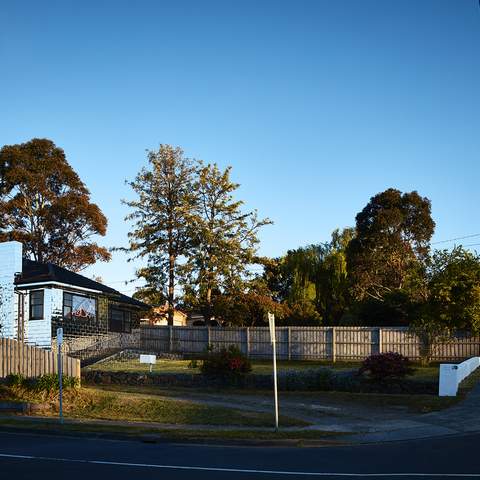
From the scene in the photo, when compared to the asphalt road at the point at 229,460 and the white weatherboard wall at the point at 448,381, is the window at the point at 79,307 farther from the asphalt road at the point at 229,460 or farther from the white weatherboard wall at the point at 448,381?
the asphalt road at the point at 229,460

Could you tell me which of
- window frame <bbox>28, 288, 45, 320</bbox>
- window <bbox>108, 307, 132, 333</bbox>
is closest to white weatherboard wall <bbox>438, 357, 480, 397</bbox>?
window frame <bbox>28, 288, 45, 320</bbox>

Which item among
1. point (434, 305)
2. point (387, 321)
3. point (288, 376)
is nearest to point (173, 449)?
point (288, 376)

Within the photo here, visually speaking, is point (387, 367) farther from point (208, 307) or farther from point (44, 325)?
point (208, 307)

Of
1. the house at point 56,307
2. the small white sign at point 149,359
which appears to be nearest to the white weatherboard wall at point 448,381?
the small white sign at point 149,359

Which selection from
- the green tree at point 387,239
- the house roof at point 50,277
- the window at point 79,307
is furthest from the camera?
the green tree at point 387,239

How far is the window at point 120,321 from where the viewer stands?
144 feet

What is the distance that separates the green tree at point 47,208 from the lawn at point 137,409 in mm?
36665

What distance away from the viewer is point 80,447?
49.4 ft

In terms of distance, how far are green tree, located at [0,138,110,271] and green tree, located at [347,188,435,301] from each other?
21.5 m

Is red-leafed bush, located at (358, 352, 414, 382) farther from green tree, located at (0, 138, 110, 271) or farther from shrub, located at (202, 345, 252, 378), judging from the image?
green tree, located at (0, 138, 110, 271)

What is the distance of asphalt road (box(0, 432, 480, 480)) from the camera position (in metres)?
11.1

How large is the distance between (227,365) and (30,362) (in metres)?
7.43

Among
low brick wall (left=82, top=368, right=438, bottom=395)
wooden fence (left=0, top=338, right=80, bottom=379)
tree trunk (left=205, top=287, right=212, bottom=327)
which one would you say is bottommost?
low brick wall (left=82, top=368, right=438, bottom=395)

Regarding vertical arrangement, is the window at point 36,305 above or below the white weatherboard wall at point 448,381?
above
